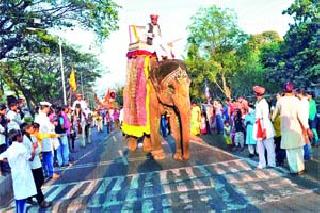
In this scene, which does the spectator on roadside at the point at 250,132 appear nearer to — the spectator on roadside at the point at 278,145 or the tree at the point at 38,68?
the spectator on roadside at the point at 278,145

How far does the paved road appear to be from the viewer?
25.7ft

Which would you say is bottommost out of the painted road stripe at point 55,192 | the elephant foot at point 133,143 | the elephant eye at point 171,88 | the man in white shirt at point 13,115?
the painted road stripe at point 55,192

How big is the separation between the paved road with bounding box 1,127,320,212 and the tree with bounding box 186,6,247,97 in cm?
4533

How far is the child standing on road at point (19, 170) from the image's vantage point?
812cm

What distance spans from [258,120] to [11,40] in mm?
18474

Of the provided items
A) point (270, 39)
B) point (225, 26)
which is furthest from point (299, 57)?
point (270, 39)

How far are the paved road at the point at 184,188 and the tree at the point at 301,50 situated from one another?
12.9 meters

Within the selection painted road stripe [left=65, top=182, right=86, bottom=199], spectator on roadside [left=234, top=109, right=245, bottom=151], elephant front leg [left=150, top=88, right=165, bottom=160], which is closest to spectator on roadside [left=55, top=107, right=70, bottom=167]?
elephant front leg [left=150, top=88, right=165, bottom=160]

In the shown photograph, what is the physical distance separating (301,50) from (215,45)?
3333 cm

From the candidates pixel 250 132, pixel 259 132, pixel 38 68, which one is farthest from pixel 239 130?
pixel 38 68

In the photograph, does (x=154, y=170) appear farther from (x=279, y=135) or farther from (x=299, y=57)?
(x=299, y=57)

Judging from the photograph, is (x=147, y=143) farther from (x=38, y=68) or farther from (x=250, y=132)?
(x=38, y=68)

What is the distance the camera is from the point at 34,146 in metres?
9.10

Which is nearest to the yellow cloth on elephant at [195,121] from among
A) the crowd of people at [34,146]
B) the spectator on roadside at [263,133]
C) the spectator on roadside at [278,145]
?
the crowd of people at [34,146]
